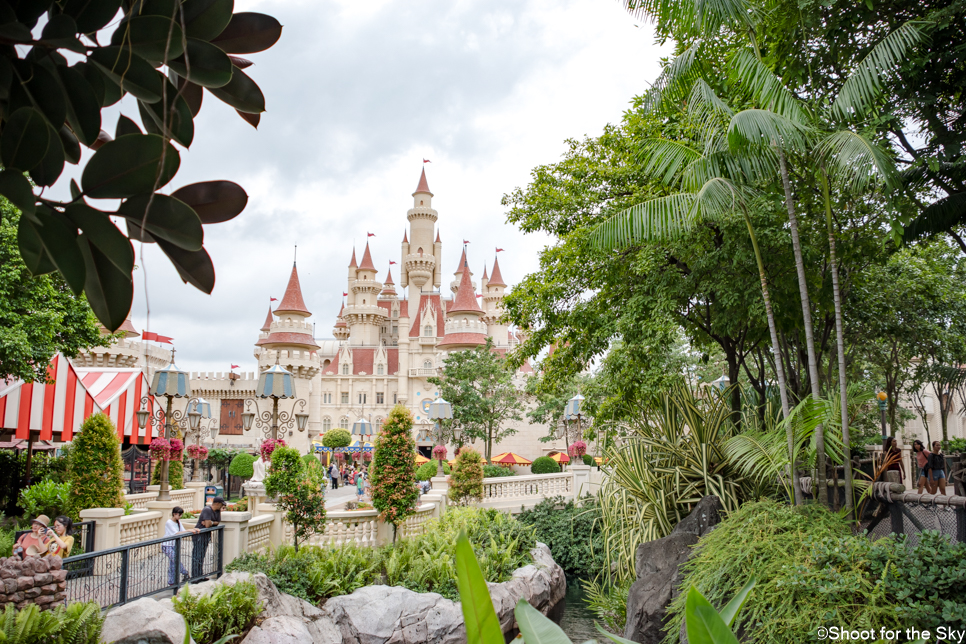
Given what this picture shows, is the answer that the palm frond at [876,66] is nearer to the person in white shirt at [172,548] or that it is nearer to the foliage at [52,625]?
the foliage at [52,625]

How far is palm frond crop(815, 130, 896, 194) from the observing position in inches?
204

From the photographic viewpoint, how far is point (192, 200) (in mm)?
1135

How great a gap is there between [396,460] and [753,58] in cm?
892

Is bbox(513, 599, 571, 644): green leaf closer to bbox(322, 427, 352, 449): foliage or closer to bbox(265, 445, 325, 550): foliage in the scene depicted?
bbox(265, 445, 325, 550): foliage

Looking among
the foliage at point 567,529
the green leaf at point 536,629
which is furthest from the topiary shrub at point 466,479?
the green leaf at point 536,629

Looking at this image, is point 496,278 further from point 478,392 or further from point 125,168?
point 125,168

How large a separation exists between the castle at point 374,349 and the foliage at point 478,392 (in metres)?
2.85

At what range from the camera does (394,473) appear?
1182 centimetres

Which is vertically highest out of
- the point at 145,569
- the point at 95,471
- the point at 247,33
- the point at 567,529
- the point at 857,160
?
the point at 857,160

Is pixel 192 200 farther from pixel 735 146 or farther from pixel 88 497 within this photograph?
pixel 88 497

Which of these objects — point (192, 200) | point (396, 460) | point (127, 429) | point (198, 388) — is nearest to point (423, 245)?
point (198, 388)

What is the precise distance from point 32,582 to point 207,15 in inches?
268

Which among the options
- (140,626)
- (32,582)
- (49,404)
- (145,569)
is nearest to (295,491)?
(145,569)

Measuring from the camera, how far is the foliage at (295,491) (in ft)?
33.2
